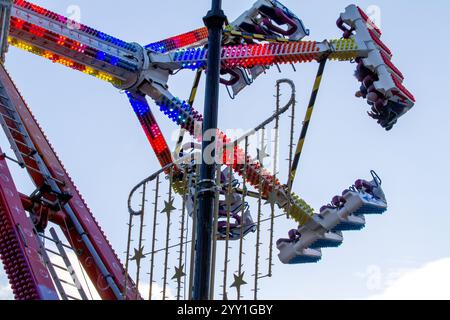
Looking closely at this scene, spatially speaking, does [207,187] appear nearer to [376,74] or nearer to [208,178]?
[208,178]

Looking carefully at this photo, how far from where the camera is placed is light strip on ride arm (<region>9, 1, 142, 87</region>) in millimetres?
20994

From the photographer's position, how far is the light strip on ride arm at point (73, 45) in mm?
20994

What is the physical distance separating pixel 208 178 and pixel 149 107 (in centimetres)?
1395

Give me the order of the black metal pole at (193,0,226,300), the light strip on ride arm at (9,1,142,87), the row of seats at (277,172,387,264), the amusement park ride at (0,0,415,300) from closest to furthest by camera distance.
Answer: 1. the black metal pole at (193,0,226,300)
2. the amusement park ride at (0,0,415,300)
3. the light strip on ride arm at (9,1,142,87)
4. the row of seats at (277,172,387,264)

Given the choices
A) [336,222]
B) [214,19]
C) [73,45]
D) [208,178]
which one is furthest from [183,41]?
[208,178]

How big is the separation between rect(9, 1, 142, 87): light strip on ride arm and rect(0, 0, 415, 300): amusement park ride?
0.9 inches

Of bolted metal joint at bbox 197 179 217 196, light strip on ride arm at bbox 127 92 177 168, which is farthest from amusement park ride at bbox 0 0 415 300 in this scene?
bolted metal joint at bbox 197 179 217 196

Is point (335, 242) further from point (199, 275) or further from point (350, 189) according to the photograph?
point (199, 275)

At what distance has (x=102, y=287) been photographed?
19359 millimetres

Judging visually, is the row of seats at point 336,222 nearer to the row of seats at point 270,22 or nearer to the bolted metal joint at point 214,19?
the row of seats at point 270,22

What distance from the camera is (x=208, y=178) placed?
980cm

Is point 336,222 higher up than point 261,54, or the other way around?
point 261,54

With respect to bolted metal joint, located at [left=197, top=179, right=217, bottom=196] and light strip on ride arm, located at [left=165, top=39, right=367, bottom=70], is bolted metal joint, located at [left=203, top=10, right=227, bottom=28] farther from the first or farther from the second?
light strip on ride arm, located at [left=165, top=39, right=367, bottom=70]
